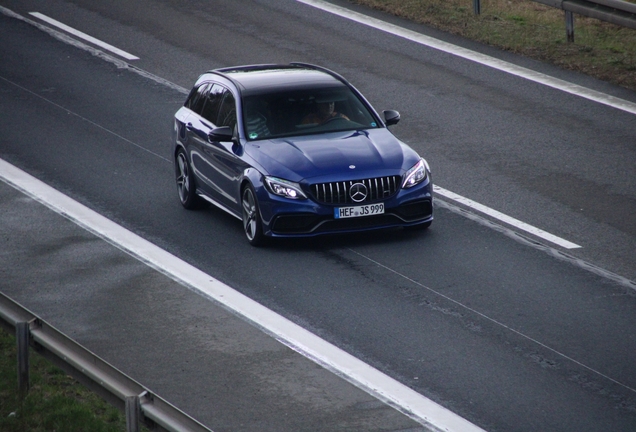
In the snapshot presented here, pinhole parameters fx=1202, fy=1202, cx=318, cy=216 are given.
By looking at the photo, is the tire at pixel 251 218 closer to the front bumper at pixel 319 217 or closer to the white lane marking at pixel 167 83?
the front bumper at pixel 319 217

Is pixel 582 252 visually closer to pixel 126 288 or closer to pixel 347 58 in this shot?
pixel 126 288

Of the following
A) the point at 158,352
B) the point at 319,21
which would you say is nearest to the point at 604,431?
the point at 158,352

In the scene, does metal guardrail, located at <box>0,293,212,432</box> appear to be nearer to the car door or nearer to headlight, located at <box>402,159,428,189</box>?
the car door

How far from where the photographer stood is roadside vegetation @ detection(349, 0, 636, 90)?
20.2 meters

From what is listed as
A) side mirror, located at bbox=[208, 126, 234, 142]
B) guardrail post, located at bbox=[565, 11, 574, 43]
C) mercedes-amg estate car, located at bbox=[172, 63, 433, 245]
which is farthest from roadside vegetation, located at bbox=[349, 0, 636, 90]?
side mirror, located at bbox=[208, 126, 234, 142]

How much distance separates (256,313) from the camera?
10.6 meters

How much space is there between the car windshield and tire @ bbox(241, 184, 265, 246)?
0.74m

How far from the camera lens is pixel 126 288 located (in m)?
11.3

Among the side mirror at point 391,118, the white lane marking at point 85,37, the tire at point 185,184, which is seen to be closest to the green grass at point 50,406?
the tire at point 185,184

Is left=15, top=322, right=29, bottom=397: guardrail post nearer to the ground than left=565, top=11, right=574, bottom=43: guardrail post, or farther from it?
farther from it

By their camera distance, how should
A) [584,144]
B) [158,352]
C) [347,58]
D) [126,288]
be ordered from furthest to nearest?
[347,58]
[584,144]
[126,288]
[158,352]

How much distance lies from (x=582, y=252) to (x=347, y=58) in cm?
977

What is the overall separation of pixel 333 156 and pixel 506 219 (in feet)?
7.43

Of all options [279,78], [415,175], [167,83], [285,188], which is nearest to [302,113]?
[279,78]
